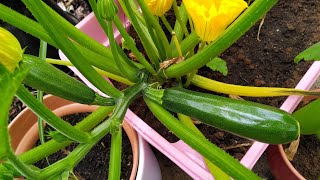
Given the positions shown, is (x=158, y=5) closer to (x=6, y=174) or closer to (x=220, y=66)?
(x=220, y=66)

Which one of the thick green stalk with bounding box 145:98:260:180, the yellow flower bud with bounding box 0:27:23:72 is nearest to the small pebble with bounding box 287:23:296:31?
the thick green stalk with bounding box 145:98:260:180

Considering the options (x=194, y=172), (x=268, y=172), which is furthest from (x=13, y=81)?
(x=268, y=172)

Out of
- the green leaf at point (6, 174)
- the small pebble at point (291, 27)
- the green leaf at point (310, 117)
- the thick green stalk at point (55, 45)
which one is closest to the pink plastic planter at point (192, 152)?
the green leaf at point (310, 117)

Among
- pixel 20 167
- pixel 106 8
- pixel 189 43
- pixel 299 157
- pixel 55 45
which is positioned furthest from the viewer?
pixel 299 157

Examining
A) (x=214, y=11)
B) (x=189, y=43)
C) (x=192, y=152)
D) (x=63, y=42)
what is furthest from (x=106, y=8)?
(x=192, y=152)

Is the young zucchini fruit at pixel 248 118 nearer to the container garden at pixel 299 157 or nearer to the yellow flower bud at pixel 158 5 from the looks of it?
the yellow flower bud at pixel 158 5
